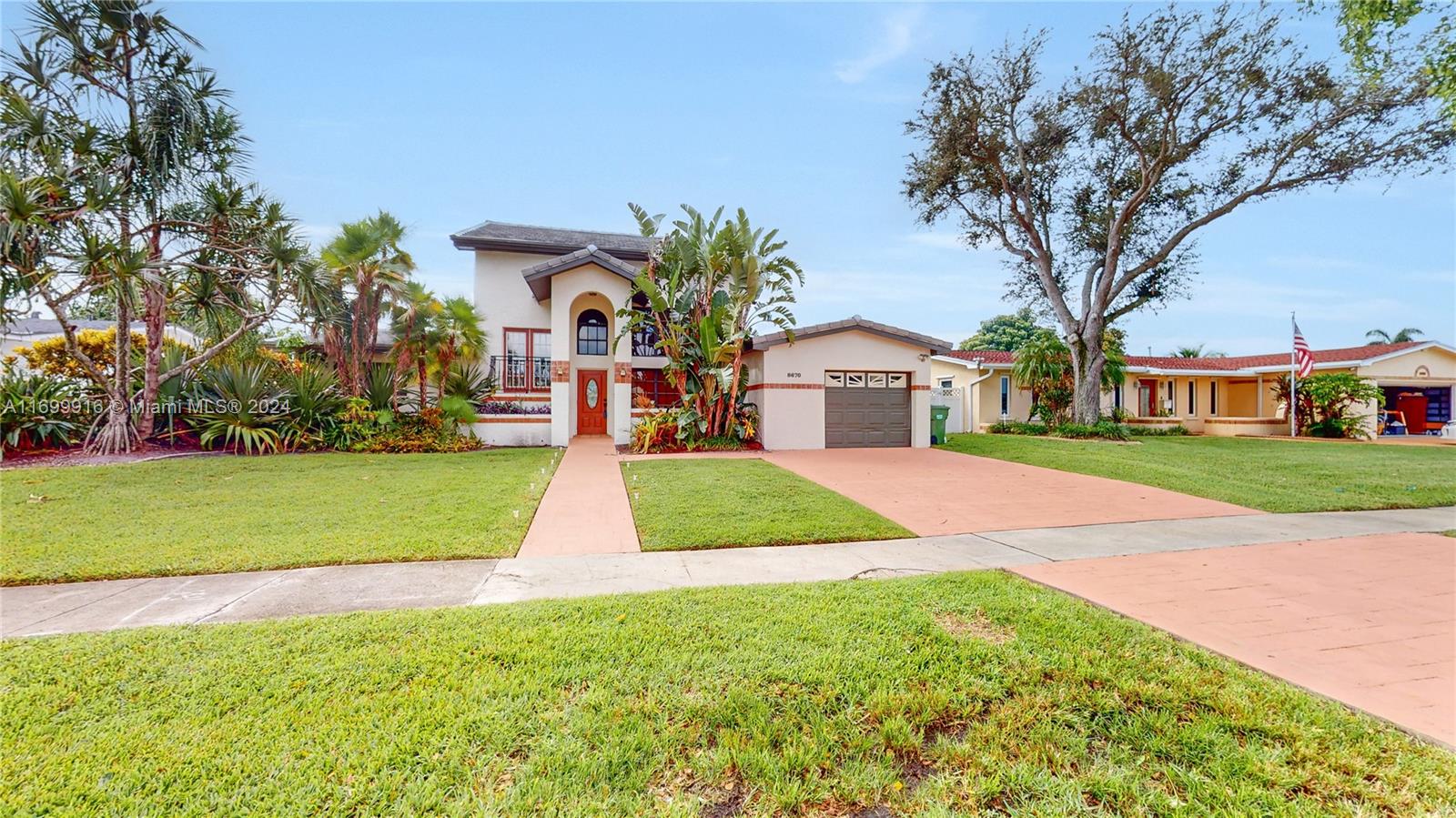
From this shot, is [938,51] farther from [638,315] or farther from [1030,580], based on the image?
Answer: [1030,580]

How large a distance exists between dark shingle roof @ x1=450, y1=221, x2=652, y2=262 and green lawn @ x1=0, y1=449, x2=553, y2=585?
9.66m

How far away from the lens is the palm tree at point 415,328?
1447cm

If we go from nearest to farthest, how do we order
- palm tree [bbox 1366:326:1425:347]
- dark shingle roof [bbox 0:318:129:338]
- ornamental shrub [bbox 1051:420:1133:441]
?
1. ornamental shrub [bbox 1051:420:1133:441]
2. dark shingle roof [bbox 0:318:129:338]
3. palm tree [bbox 1366:326:1425:347]

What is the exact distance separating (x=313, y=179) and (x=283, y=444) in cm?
726

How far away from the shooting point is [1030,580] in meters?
4.70

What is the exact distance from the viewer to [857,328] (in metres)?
15.7

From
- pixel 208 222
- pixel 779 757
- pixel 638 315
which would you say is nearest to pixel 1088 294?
pixel 638 315

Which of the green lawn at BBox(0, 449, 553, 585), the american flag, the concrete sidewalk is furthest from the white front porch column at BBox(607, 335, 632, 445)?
the american flag

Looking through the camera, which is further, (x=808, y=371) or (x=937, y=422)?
(x=937, y=422)

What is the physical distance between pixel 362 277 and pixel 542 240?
20.7 ft

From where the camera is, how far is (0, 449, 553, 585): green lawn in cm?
510

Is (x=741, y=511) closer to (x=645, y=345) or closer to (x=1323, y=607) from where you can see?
(x=1323, y=607)

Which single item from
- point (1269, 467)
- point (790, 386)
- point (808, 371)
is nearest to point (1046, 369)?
point (1269, 467)

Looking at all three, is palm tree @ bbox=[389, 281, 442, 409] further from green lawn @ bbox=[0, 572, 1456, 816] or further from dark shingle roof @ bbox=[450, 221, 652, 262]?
green lawn @ bbox=[0, 572, 1456, 816]
